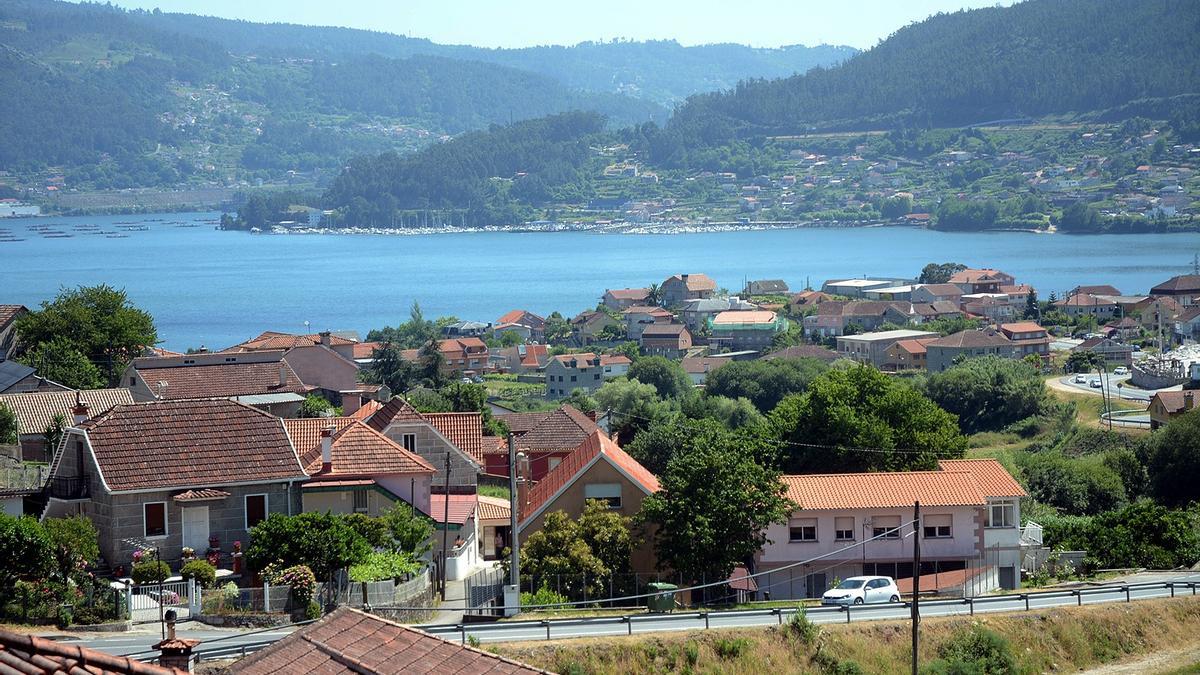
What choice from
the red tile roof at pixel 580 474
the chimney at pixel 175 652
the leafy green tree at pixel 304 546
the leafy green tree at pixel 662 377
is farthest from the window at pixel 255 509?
the leafy green tree at pixel 662 377

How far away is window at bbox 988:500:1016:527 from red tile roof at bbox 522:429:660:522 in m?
4.22

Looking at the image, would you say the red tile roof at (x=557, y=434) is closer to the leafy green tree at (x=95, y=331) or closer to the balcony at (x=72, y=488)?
the leafy green tree at (x=95, y=331)

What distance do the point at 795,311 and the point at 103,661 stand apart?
104898mm

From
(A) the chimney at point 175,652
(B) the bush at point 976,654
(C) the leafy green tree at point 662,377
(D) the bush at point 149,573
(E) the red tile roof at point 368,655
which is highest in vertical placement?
(A) the chimney at point 175,652

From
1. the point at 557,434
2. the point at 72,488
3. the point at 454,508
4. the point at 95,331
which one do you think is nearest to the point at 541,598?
the point at 454,508

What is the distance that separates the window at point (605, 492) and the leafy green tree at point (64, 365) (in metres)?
15.7

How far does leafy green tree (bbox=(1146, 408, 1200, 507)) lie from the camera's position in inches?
1452

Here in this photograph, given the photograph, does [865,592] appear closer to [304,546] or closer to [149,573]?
[304,546]

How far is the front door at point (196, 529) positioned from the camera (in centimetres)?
1698

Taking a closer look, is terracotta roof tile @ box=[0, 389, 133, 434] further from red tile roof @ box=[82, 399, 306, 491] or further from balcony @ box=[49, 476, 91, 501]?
balcony @ box=[49, 476, 91, 501]

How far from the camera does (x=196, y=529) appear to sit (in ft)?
55.9

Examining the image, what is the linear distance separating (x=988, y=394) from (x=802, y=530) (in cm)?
4324

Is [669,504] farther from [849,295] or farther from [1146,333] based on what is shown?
[849,295]

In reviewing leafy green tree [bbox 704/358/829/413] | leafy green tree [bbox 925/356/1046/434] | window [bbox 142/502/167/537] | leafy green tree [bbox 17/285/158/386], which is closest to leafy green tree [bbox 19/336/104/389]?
leafy green tree [bbox 17/285/158/386]
